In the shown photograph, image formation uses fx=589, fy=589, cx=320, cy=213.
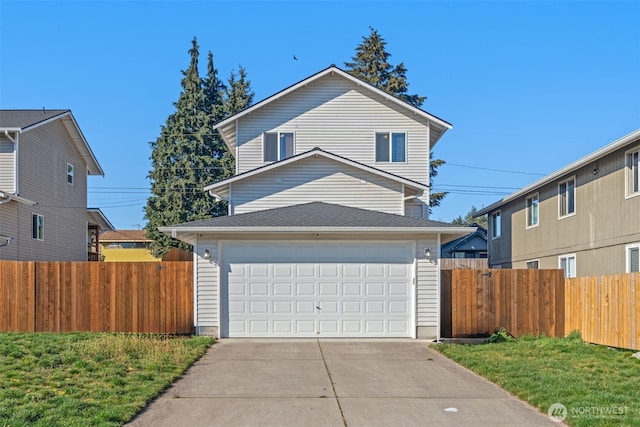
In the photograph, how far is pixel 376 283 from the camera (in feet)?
46.9

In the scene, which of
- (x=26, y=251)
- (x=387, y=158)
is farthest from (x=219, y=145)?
(x=387, y=158)

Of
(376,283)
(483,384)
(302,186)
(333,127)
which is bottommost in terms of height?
(483,384)

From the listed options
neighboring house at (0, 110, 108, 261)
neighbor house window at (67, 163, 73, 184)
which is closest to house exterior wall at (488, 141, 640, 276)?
neighboring house at (0, 110, 108, 261)

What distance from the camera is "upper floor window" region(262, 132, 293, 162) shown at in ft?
69.6

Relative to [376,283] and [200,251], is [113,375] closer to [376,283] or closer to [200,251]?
[200,251]

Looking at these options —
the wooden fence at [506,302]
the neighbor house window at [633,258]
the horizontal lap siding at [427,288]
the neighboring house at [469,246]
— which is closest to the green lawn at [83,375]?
the horizontal lap siding at [427,288]

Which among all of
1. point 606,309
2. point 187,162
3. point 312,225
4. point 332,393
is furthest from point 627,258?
Answer: point 187,162

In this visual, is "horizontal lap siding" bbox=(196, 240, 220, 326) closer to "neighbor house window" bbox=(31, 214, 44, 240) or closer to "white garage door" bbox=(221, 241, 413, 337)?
"white garage door" bbox=(221, 241, 413, 337)

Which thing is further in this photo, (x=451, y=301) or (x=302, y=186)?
(x=302, y=186)

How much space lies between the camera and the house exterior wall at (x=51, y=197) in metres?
22.9

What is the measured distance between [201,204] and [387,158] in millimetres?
20977

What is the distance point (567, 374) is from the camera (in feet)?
31.2

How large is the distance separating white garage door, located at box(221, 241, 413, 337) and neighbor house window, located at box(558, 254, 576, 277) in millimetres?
7670

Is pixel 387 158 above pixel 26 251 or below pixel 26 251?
above
